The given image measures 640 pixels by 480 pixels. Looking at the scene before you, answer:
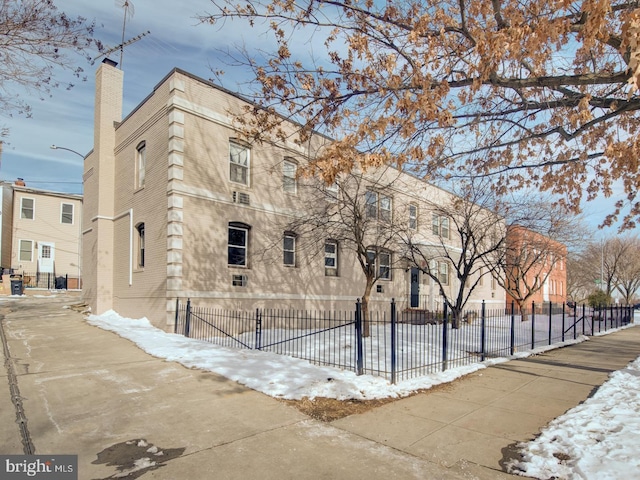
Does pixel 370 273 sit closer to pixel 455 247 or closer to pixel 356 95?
pixel 356 95

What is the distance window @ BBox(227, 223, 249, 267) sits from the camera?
15039 mm

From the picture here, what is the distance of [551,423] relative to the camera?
5.92m

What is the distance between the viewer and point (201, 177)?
1412 centimetres

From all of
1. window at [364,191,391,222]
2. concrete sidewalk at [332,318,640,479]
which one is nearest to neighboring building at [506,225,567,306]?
window at [364,191,391,222]

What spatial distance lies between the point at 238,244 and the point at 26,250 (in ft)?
73.2

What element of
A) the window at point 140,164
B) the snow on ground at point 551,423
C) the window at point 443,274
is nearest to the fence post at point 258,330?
the snow on ground at point 551,423

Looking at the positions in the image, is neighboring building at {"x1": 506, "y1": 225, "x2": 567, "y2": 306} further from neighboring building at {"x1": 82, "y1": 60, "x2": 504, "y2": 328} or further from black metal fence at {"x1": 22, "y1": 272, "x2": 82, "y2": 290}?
black metal fence at {"x1": 22, "y1": 272, "x2": 82, "y2": 290}

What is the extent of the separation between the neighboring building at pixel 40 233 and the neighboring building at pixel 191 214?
1381 centimetres

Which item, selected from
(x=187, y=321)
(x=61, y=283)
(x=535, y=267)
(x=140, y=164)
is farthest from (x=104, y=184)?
(x=535, y=267)

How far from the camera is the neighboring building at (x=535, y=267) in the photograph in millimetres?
19750

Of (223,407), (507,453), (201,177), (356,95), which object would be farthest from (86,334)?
(507,453)

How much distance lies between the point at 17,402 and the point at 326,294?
42.6ft

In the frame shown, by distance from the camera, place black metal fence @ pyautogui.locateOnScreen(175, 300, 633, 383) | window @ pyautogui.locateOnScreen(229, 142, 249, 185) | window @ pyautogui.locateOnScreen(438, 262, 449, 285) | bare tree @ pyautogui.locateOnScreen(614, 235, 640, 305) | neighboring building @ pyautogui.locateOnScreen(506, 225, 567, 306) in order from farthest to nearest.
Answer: bare tree @ pyautogui.locateOnScreen(614, 235, 640, 305)
window @ pyautogui.locateOnScreen(438, 262, 449, 285)
neighboring building @ pyautogui.locateOnScreen(506, 225, 567, 306)
window @ pyautogui.locateOnScreen(229, 142, 249, 185)
black metal fence @ pyautogui.locateOnScreen(175, 300, 633, 383)

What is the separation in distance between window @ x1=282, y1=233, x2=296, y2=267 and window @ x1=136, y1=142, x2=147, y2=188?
5.54 metres
